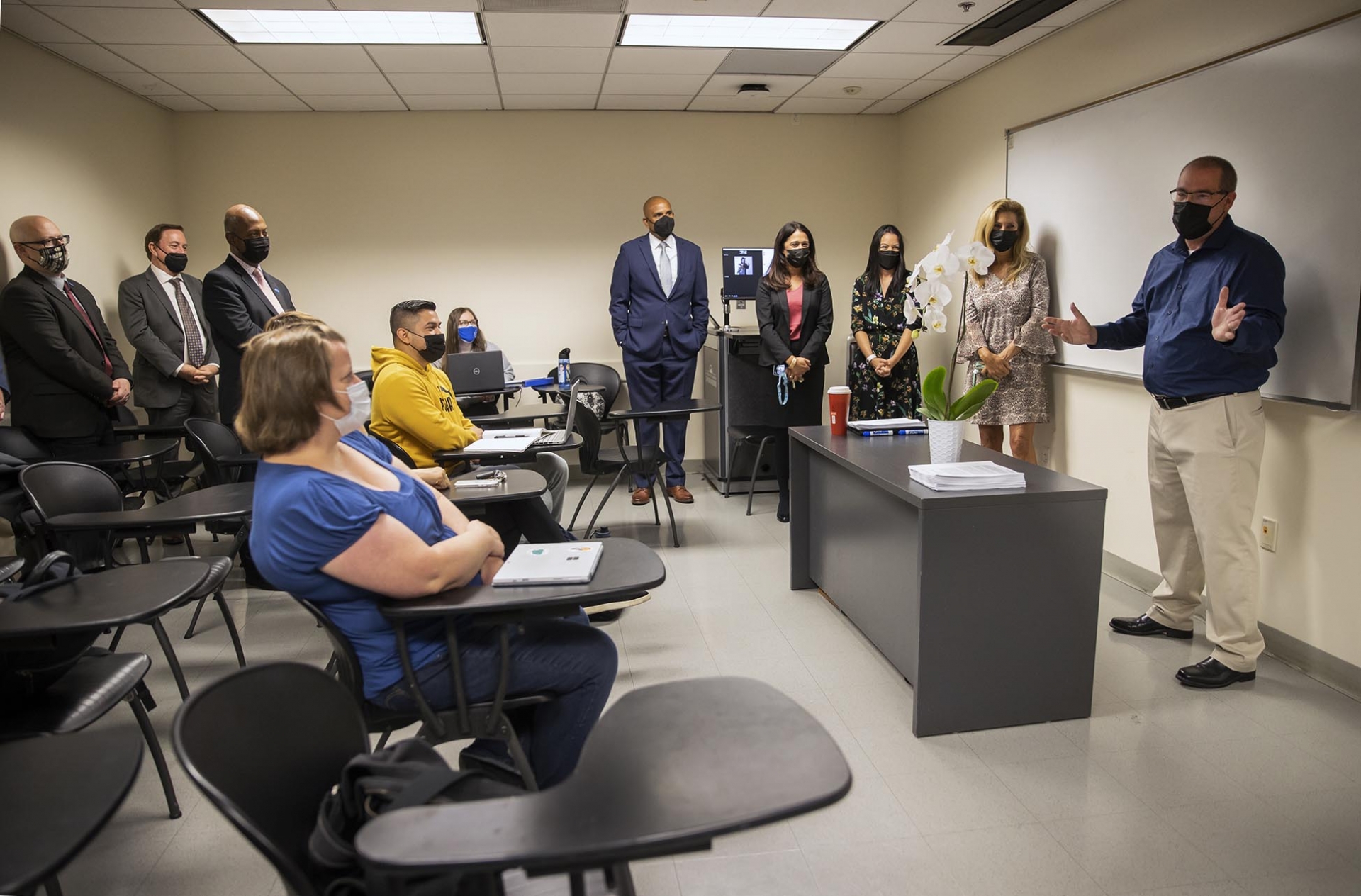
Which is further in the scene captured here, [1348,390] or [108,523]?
[1348,390]

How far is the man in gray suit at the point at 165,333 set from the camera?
470cm

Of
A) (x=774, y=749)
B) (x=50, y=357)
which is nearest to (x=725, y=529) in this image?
(x=50, y=357)

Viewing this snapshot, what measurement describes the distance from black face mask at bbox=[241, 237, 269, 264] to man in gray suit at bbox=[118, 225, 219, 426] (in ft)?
2.00

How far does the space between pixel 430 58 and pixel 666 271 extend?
1.81 meters

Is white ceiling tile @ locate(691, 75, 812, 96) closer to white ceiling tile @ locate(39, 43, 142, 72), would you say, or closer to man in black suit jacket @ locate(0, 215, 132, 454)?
white ceiling tile @ locate(39, 43, 142, 72)

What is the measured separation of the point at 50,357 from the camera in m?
3.94

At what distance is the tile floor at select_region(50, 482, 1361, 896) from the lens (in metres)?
1.95

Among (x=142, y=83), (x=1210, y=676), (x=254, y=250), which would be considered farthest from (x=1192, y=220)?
(x=142, y=83)

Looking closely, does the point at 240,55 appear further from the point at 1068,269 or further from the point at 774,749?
the point at 774,749

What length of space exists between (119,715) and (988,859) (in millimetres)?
2726

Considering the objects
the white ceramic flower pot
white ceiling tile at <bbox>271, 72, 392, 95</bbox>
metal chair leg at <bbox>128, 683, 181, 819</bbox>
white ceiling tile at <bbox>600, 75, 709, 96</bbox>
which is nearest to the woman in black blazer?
white ceiling tile at <bbox>600, 75, 709, 96</bbox>

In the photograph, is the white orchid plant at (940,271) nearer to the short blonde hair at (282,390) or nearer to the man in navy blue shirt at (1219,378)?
the man in navy blue shirt at (1219,378)

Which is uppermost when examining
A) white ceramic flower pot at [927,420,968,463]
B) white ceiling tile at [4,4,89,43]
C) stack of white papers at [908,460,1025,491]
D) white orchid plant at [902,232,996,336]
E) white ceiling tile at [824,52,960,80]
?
white ceiling tile at [824,52,960,80]

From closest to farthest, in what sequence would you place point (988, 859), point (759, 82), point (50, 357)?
point (988, 859) → point (50, 357) → point (759, 82)
